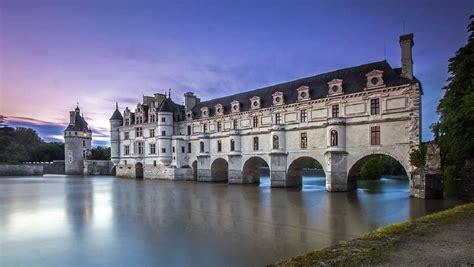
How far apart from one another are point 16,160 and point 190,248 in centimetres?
8303

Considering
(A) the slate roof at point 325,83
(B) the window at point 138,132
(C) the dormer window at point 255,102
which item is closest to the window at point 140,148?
(B) the window at point 138,132

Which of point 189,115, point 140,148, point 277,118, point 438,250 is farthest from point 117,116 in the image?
point 438,250

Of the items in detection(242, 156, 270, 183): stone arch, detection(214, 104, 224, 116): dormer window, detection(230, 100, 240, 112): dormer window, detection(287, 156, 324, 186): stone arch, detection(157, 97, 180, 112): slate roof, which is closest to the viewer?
detection(287, 156, 324, 186): stone arch

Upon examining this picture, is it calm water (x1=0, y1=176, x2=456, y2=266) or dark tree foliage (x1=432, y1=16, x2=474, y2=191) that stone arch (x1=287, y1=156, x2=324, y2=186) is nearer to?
A: calm water (x1=0, y1=176, x2=456, y2=266)

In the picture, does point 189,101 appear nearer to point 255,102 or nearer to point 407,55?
point 255,102

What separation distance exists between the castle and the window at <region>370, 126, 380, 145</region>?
0.23 feet

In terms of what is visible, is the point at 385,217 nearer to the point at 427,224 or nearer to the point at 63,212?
the point at 427,224

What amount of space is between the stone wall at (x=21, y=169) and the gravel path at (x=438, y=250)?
245 feet

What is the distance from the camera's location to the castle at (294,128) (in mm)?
23100

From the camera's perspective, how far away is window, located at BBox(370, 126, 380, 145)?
23.6 m

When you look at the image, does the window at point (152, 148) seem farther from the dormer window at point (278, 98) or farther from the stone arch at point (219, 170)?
the dormer window at point (278, 98)

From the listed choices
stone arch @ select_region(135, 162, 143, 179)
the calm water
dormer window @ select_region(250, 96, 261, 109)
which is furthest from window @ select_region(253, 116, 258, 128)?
stone arch @ select_region(135, 162, 143, 179)

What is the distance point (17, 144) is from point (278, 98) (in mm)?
75321

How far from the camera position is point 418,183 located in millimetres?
20172
